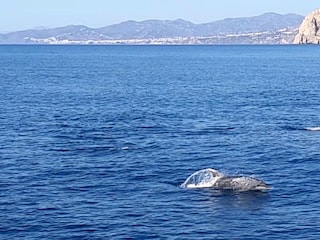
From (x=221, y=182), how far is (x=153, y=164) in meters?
9.45

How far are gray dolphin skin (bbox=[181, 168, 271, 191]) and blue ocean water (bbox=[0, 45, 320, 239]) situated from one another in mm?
955

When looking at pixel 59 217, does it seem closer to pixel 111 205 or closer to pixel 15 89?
pixel 111 205

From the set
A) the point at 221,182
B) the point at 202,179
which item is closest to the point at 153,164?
the point at 202,179

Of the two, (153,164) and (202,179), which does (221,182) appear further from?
(153,164)

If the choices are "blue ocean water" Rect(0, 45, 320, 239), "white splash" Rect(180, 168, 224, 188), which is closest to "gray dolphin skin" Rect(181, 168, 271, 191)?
"white splash" Rect(180, 168, 224, 188)

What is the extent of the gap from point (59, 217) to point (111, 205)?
4.01 metres

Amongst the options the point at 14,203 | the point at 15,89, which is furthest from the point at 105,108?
the point at 14,203

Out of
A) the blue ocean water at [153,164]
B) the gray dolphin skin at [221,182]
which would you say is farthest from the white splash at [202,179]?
the blue ocean water at [153,164]

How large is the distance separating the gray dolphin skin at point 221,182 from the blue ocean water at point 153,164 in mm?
955

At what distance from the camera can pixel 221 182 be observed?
50594mm

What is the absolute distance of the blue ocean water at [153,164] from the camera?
137 feet

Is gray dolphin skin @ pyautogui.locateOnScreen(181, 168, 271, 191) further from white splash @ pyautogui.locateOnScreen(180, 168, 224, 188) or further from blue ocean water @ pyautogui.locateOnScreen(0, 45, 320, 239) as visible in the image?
blue ocean water @ pyautogui.locateOnScreen(0, 45, 320, 239)

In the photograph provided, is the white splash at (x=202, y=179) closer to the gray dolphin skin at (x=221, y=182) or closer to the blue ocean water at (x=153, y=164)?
the gray dolphin skin at (x=221, y=182)

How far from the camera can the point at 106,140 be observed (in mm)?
70188
